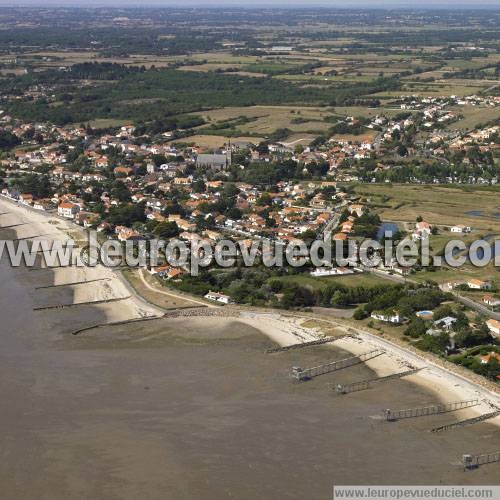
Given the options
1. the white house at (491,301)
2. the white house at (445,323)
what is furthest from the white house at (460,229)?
the white house at (445,323)

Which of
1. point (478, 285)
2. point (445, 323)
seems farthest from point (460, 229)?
point (445, 323)

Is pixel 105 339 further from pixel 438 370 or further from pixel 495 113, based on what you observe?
pixel 495 113

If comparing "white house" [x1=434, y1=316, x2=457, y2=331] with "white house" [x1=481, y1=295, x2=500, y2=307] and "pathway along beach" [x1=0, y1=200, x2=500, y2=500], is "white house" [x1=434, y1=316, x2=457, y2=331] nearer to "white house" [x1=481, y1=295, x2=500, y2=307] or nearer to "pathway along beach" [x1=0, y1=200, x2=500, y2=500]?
"white house" [x1=481, y1=295, x2=500, y2=307]

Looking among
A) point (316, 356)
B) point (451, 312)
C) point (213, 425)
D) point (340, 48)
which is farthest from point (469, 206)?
point (340, 48)

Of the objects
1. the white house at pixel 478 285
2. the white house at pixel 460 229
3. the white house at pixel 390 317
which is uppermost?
the white house at pixel 390 317

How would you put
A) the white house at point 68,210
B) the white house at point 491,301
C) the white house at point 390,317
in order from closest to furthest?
the white house at point 390,317
the white house at point 491,301
the white house at point 68,210

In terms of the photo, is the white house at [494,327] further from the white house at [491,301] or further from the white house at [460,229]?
the white house at [460,229]
